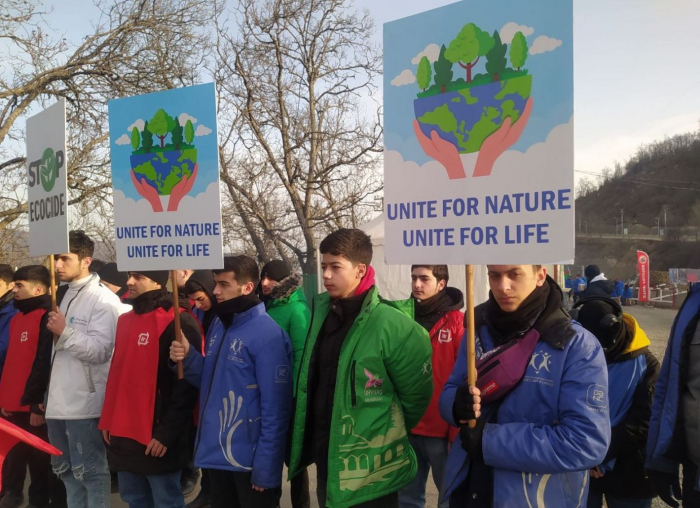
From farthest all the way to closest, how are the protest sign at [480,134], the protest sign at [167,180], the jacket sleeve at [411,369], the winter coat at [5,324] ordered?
the winter coat at [5,324] → the protest sign at [167,180] → the jacket sleeve at [411,369] → the protest sign at [480,134]

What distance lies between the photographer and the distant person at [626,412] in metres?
3.04

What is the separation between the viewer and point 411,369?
9.19 feet

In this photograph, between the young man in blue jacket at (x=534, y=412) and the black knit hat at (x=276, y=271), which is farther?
the black knit hat at (x=276, y=271)

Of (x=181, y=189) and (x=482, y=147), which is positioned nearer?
(x=482, y=147)

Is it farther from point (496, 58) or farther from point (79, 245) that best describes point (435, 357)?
point (79, 245)

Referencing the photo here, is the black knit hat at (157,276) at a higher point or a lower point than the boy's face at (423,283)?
higher

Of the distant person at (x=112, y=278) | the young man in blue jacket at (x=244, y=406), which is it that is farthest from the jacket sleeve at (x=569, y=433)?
the distant person at (x=112, y=278)

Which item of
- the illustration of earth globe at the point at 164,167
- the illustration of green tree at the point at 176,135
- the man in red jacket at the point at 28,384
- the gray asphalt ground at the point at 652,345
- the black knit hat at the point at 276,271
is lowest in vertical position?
the gray asphalt ground at the point at 652,345

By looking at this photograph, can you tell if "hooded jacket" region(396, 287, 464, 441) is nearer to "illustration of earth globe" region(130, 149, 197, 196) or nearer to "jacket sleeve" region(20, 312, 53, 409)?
"illustration of earth globe" region(130, 149, 197, 196)

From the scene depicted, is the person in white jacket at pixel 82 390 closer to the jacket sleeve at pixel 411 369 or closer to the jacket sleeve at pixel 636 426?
the jacket sleeve at pixel 411 369

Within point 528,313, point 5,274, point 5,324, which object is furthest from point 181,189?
point 5,274

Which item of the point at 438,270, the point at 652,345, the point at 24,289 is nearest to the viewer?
the point at 438,270

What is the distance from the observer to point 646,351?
10.6ft

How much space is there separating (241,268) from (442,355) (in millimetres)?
1461
